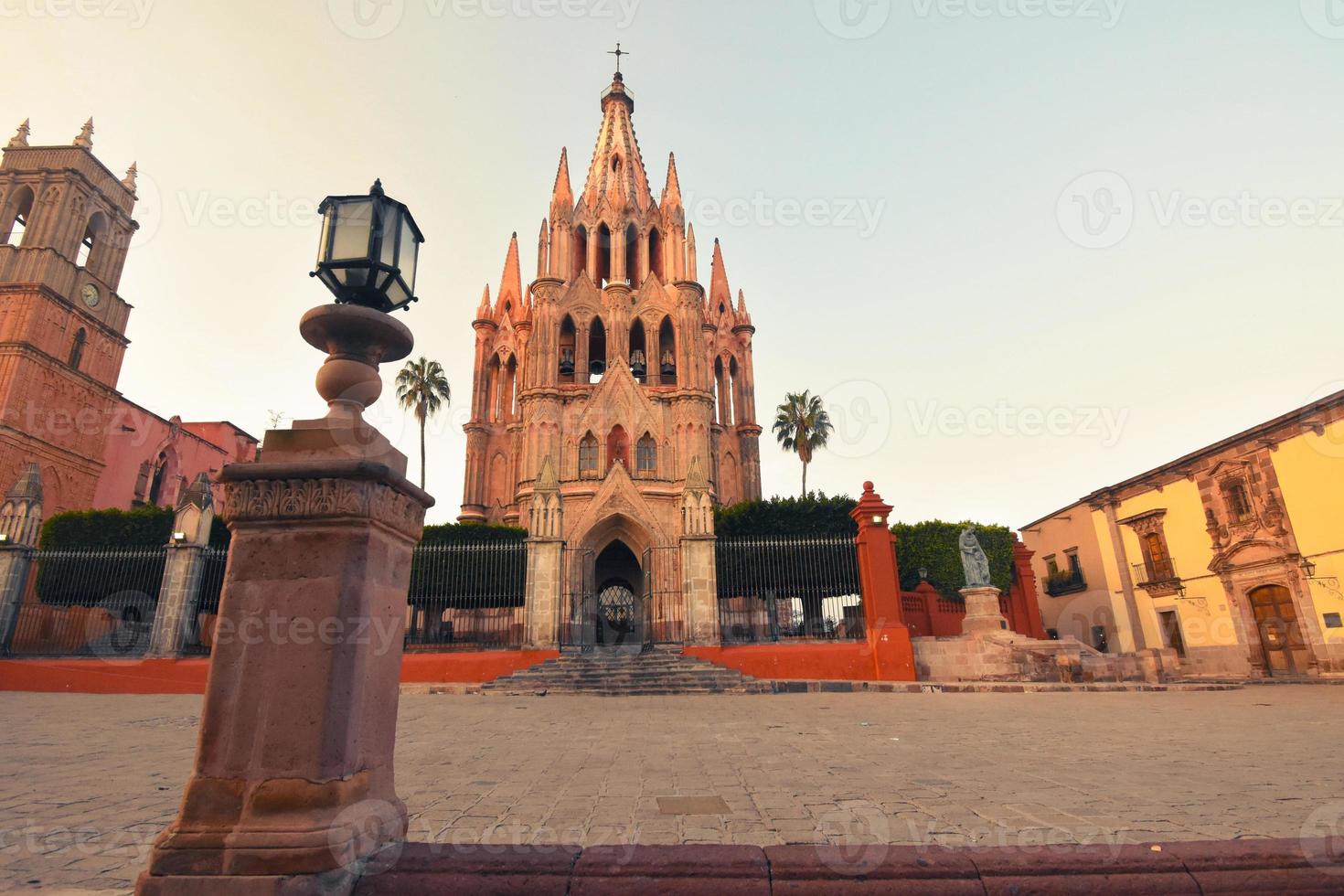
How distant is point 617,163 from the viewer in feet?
126

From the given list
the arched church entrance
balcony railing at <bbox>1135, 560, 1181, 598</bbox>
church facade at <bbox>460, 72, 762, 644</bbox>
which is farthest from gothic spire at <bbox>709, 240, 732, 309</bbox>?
balcony railing at <bbox>1135, 560, 1181, 598</bbox>

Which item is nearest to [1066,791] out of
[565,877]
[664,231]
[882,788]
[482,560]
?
[882,788]

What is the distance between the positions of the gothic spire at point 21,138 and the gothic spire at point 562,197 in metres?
28.3

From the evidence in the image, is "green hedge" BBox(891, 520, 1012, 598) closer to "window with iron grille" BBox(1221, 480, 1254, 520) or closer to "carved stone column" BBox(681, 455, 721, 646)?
"window with iron grille" BBox(1221, 480, 1254, 520)

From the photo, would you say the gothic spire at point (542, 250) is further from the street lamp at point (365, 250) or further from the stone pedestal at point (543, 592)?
the street lamp at point (365, 250)

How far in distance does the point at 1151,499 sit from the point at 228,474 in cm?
3269

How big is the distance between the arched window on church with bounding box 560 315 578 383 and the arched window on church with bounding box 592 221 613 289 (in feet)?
10.5

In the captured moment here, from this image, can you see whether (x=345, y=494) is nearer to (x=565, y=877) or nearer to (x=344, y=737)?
(x=344, y=737)

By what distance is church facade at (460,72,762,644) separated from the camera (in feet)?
92.5

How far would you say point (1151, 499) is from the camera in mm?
26938

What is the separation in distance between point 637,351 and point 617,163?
12.6m

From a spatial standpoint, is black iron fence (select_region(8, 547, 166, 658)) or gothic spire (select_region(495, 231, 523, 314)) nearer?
black iron fence (select_region(8, 547, 166, 658))

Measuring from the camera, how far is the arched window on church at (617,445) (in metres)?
29.8

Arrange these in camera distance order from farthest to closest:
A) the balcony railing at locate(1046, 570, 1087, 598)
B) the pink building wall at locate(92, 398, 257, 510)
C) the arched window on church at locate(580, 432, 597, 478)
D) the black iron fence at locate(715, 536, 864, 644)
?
the pink building wall at locate(92, 398, 257, 510), the balcony railing at locate(1046, 570, 1087, 598), the arched window on church at locate(580, 432, 597, 478), the black iron fence at locate(715, 536, 864, 644)
